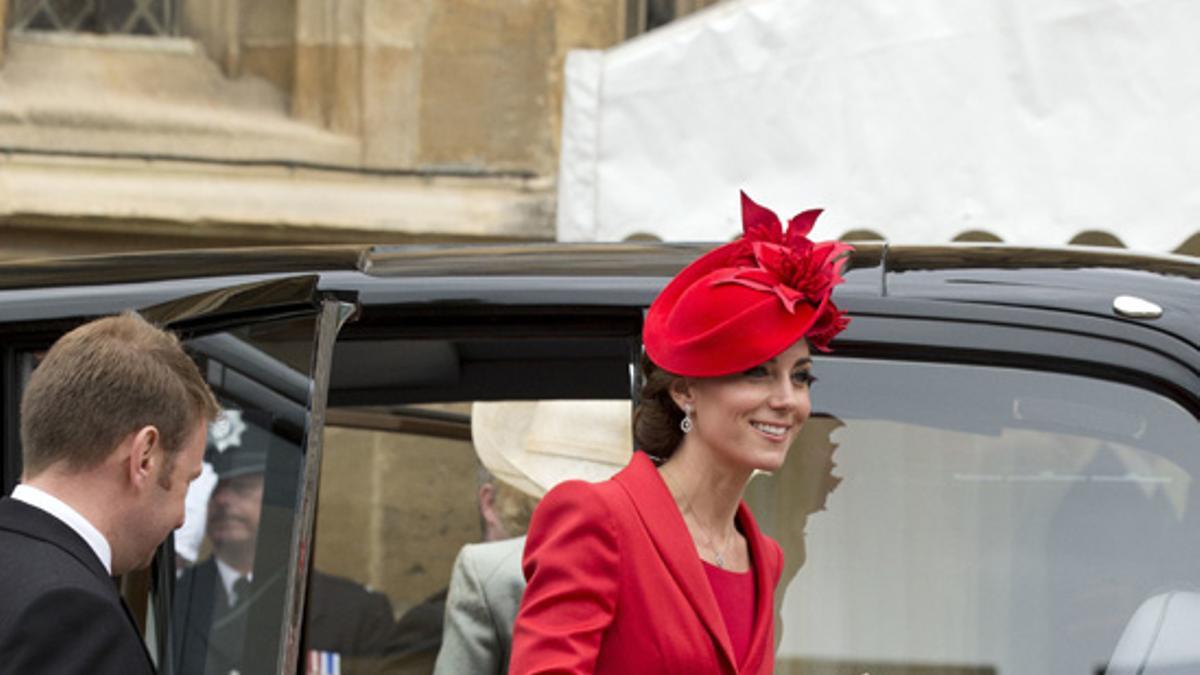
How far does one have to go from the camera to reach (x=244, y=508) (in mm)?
3291

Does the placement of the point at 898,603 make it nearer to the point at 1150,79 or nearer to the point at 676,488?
the point at 676,488

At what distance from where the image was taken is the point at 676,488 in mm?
2504

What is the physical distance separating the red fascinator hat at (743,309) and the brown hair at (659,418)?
0.06m

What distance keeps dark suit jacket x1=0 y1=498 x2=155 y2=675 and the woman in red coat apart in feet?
1.42

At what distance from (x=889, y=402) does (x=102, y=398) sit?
Answer: 99 centimetres

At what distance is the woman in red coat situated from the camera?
2.35 m

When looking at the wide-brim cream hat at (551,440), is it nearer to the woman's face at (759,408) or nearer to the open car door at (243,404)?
the open car door at (243,404)

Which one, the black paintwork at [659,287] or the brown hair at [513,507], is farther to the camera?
the brown hair at [513,507]

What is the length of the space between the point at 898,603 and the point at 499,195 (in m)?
6.12

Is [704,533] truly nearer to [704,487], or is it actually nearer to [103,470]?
[704,487]

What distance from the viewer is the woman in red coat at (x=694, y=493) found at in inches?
92.7

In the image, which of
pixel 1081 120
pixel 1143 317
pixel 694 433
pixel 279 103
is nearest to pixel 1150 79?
pixel 1081 120

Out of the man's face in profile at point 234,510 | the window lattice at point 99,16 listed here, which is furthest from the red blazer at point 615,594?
the window lattice at point 99,16

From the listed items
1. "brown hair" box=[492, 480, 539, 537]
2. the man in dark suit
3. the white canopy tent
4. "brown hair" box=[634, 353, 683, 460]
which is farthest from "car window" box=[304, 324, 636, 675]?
the white canopy tent
